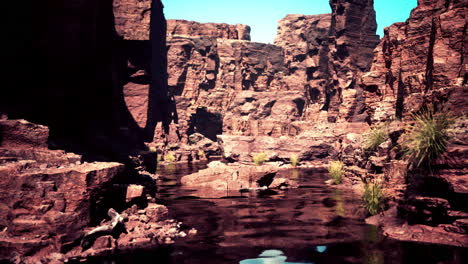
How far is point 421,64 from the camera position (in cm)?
1614

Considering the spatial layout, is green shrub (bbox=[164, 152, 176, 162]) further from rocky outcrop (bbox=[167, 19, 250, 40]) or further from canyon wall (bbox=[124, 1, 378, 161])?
rocky outcrop (bbox=[167, 19, 250, 40])

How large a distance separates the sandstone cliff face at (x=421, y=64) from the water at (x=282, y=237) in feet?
14.4

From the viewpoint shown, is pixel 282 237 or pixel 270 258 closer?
pixel 270 258

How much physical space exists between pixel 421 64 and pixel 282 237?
12.1 m

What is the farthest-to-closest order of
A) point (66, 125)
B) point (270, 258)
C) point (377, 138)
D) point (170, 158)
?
point (170, 158)
point (377, 138)
point (66, 125)
point (270, 258)

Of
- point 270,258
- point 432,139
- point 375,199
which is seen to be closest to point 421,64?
point 375,199

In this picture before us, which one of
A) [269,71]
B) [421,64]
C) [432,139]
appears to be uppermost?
[269,71]

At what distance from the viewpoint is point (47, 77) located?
15094mm

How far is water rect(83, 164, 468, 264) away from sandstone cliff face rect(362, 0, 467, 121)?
4377 millimetres

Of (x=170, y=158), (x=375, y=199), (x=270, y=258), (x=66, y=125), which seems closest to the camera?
(x=270, y=258)

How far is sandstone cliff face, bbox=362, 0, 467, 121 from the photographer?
11875mm

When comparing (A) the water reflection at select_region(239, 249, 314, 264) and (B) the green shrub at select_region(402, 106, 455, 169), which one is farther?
(B) the green shrub at select_region(402, 106, 455, 169)

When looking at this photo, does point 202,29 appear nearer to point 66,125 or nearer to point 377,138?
point 66,125

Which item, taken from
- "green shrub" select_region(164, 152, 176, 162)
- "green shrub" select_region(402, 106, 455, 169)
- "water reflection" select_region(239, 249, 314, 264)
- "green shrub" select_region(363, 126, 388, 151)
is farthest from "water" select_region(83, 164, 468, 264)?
"green shrub" select_region(164, 152, 176, 162)
